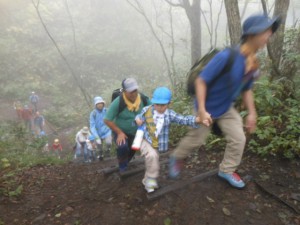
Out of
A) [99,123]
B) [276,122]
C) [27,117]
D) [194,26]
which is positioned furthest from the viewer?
[27,117]

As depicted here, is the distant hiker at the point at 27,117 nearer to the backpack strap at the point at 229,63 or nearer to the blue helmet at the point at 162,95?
the blue helmet at the point at 162,95

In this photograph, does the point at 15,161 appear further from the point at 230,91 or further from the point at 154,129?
the point at 230,91

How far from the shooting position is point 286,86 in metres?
5.76

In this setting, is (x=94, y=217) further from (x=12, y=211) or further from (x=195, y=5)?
(x=195, y=5)

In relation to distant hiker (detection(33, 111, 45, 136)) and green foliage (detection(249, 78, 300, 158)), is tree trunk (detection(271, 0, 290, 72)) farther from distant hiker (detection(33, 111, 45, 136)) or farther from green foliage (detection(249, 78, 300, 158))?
distant hiker (detection(33, 111, 45, 136))

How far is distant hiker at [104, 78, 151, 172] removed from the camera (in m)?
4.31

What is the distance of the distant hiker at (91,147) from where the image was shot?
27.9 feet

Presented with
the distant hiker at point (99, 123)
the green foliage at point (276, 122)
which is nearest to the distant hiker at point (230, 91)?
the green foliage at point (276, 122)

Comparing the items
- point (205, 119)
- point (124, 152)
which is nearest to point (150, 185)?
point (124, 152)

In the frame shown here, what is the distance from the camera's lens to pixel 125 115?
4531 mm

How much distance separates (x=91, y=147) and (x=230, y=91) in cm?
618

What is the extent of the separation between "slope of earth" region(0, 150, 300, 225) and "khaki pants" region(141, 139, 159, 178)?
38cm

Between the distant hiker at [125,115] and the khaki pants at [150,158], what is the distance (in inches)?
18.9

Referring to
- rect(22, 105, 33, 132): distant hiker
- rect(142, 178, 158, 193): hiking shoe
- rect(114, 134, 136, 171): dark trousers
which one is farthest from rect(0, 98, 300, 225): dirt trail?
rect(22, 105, 33, 132): distant hiker
